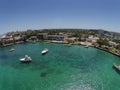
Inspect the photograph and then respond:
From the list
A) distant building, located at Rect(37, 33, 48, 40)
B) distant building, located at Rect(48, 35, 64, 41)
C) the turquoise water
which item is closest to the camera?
the turquoise water

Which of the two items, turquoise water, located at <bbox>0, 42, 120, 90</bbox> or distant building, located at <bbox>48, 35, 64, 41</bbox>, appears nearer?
turquoise water, located at <bbox>0, 42, 120, 90</bbox>

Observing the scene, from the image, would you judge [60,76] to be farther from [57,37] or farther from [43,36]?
[43,36]

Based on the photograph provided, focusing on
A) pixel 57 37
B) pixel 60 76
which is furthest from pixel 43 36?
pixel 60 76

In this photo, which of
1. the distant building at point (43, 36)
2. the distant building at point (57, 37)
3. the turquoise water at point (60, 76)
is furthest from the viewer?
the distant building at point (43, 36)

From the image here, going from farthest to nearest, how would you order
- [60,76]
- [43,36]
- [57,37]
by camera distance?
[43,36] < [57,37] < [60,76]

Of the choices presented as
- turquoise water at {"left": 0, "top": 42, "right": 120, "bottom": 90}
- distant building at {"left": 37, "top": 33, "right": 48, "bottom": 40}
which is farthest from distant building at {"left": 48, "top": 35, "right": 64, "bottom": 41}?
turquoise water at {"left": 0, "top": 42, "right": 120, "bottom": 90}

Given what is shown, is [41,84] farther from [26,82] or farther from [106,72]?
[106,72]

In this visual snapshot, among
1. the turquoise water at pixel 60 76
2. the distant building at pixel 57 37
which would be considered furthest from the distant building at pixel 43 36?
the turquoise water at pixel 60 76

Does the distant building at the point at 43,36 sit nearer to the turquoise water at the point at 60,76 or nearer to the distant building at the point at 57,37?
the distant building at the point at 57,37

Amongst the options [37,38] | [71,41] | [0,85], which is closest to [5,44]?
[37,38]

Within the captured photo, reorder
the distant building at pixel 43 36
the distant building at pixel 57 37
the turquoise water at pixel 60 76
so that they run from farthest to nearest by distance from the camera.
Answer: the distant building at pixel 43 36 → the distant building at pixel 57 37 → the turquoise water at pixel 60 76

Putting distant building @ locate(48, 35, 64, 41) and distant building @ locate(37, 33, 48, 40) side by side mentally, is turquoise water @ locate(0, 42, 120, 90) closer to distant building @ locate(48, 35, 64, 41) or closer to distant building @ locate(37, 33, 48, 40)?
distant building @ locate(48, 35, 64, 41)

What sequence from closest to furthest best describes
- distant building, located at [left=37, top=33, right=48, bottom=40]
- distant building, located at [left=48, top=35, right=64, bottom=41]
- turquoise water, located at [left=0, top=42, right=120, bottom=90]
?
turquoise water, located at [left=0, top=42, right=120, bottom=90] → distant building, located at [left=48, top=35, right=64, bottom=41] → distant building, located at [left=37, top=33, right=48, bottom=40]
